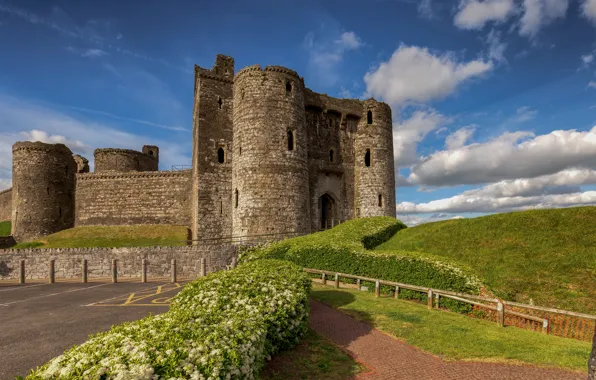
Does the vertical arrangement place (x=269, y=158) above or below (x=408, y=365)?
above

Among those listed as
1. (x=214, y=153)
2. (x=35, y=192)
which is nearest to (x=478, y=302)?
(x=214, y=153)

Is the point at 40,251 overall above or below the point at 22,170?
below

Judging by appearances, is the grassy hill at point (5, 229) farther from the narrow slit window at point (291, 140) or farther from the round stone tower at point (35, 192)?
the narrow slit window at point (291, 140)

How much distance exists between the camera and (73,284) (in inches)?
742

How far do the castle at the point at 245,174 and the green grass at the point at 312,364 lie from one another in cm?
1729

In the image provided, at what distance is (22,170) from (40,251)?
1734 centimetres

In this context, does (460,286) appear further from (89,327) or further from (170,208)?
(170,208)

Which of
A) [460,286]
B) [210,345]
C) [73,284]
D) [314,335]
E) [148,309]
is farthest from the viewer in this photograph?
[73,284]

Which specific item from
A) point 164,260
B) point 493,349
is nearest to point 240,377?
point 493,349

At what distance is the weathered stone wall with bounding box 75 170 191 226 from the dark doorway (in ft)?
45.6

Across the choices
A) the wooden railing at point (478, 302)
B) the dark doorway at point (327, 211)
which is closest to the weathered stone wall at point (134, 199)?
the dark doorway at point (327, 211)

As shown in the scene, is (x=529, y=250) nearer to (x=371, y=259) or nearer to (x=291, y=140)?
(x=371, y=259)

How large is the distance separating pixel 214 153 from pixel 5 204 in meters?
40.2

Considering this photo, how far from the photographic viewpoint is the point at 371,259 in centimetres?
1634
